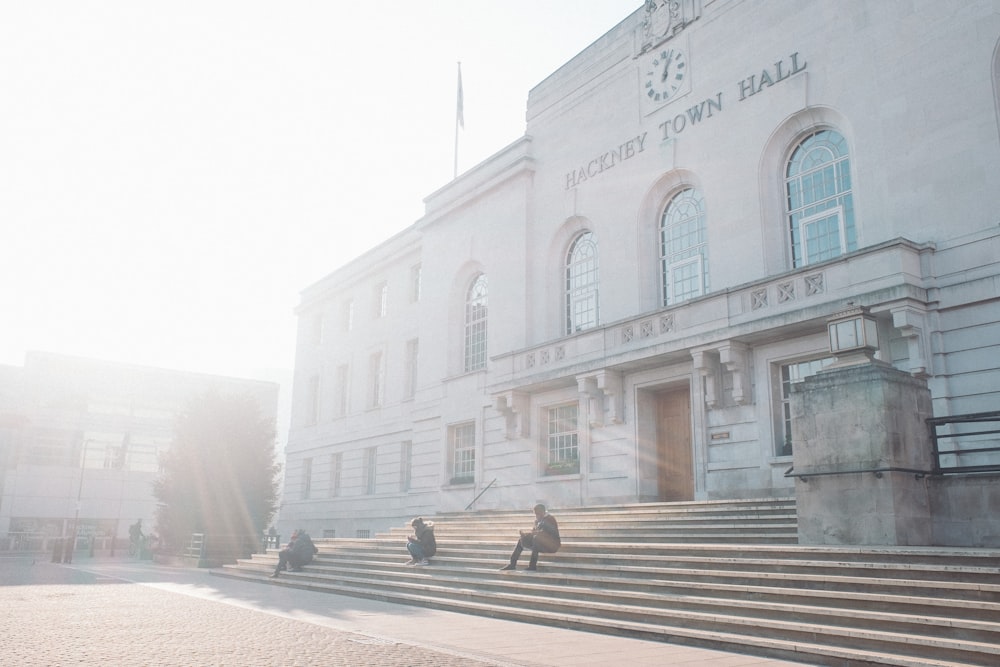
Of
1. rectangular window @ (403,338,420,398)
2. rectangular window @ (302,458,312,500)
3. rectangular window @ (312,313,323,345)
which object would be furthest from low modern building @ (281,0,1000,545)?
rectangular window @ (312,313,323,345)

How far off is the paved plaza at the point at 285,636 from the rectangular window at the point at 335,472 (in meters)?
22.3

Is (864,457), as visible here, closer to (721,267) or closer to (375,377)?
(721,267)

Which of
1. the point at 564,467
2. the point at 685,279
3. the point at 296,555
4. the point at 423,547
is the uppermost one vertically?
the point at 685,279

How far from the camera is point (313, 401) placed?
43406 mm

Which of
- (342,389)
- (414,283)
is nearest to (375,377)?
(342,389)

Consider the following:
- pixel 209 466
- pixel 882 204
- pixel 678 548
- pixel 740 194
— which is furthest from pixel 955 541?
pixel 209 466

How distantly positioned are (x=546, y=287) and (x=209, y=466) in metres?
17.6

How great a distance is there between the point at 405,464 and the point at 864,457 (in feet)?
82.5

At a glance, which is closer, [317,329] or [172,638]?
[172,638]

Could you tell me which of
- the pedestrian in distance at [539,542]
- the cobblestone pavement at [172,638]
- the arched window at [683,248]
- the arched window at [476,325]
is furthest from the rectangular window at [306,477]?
the pedestrian in distance at [539,542]

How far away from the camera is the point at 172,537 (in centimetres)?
3388

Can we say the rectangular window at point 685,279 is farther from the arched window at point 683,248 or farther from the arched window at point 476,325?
the arched window at point 476,325

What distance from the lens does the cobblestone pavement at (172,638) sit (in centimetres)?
863

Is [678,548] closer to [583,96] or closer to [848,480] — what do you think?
[848,480]
